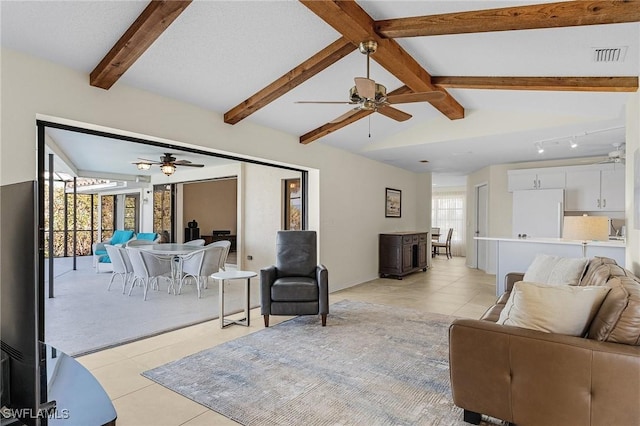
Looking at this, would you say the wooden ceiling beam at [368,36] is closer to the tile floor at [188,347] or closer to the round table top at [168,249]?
the tile floor at [188,347]

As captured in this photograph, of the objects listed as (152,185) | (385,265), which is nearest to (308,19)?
(385,265)

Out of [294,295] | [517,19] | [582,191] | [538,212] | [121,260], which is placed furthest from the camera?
[538,212]

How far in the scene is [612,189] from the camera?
20.3 feet

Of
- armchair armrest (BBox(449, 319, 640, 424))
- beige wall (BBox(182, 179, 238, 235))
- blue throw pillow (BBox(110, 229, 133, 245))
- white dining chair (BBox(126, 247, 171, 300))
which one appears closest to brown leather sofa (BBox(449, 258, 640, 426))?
armchair armrest (BBox(449, 319, 640, 424))

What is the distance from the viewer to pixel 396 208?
8078mm

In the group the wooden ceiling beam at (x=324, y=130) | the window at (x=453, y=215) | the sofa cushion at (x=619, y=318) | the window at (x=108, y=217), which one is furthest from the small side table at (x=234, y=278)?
the window at (x=453, y=215)

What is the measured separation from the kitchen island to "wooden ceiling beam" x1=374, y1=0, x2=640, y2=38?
10.1 ft

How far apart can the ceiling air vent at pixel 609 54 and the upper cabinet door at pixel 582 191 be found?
4.30 m

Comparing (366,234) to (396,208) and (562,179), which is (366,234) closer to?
(396,208)

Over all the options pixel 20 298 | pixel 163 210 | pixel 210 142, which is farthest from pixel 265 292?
pixel 163 210

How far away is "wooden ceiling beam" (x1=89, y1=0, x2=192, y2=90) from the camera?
233 centimetres

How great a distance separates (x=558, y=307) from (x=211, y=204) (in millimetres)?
9579

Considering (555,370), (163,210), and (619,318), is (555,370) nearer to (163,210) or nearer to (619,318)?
(619,318)

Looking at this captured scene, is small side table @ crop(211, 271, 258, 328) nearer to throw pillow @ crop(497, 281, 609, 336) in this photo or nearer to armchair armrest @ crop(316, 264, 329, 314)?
armchair armrest @ crop(316, 264, 329, 314)
